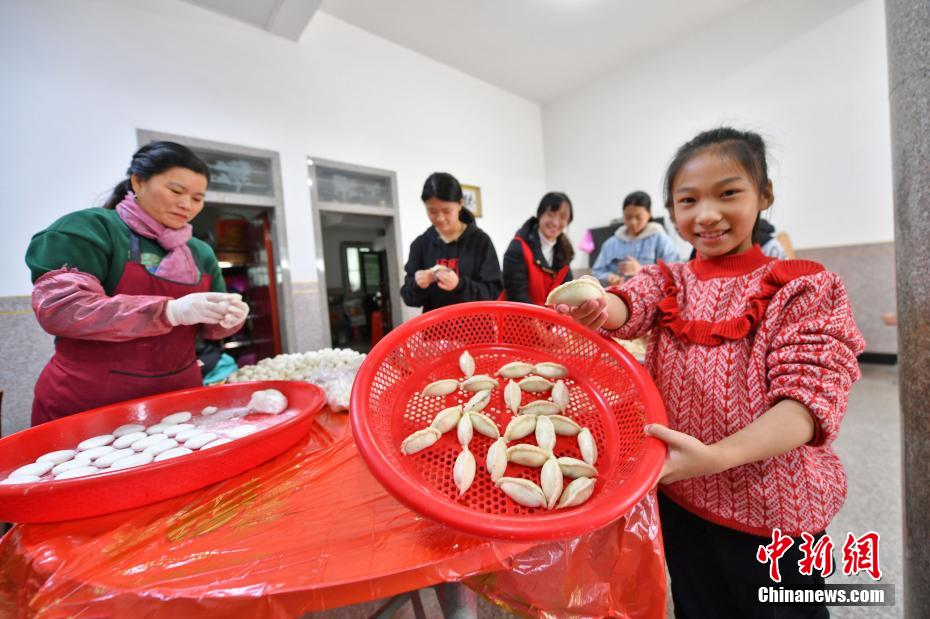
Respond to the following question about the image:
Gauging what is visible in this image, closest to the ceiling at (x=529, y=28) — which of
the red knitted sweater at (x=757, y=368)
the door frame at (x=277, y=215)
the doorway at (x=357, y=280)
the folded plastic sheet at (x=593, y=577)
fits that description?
the door frame at (x=277, y=215)

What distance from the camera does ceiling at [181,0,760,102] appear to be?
10.0 ft

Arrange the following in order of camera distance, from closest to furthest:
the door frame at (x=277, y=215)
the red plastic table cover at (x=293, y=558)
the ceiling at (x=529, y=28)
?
the red plastic table cover at (x=293, y=558) < the door frame at (x=277, y=215) < the ceiling at (x=529, y=28)

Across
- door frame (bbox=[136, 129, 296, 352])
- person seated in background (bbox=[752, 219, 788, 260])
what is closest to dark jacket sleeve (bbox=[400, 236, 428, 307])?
person seated in background (bbox=[752, 219, 788, 260])

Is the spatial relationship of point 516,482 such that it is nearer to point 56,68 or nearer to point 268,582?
point 268,582

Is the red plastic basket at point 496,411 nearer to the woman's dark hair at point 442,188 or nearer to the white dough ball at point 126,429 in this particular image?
the white dough ball at point 126,429

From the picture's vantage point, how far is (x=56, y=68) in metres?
2.32

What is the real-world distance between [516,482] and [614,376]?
1.05 feet

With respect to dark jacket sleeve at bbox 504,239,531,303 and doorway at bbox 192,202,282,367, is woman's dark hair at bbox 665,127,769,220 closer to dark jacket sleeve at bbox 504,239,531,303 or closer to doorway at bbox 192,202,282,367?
dark jacket sleeve at bbox 504,239,531,303

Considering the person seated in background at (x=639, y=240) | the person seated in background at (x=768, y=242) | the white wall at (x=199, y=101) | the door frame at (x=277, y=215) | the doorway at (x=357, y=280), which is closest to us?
the person seated in background at (x=768, y=242)

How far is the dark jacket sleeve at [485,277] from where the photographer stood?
5.41 feet

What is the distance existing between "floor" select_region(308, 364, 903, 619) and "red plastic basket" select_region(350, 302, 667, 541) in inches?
35.2

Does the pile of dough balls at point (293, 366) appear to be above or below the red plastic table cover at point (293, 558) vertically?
above

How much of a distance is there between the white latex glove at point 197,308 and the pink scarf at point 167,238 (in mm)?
222

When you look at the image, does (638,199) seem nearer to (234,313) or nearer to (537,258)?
(537,258)
